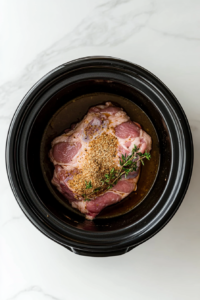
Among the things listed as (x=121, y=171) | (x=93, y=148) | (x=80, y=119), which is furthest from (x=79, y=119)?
(x=121, y=171)

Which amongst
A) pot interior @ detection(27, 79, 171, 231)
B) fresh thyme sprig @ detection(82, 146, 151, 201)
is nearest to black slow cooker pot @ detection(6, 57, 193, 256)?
pot interior @ detection(27, 79, 171, 231)

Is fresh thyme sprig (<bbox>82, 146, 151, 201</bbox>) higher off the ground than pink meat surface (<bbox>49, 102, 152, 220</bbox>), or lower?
lower

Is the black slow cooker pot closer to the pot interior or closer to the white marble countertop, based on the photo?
the pot interior
